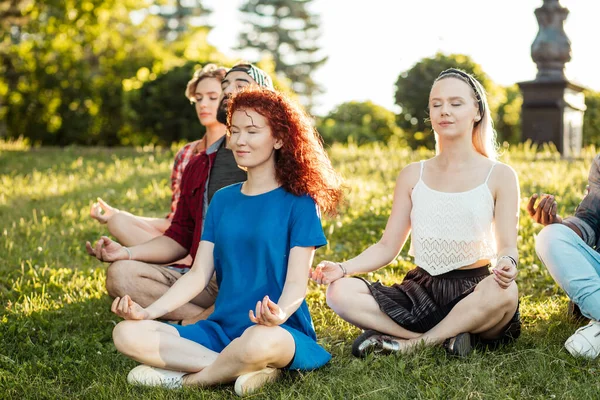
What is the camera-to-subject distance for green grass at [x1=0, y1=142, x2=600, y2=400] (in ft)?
11.1

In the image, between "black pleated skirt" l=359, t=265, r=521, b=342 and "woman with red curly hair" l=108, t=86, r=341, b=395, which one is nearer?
"woman with red curly hair" l=108, t=86, r=341, b=395

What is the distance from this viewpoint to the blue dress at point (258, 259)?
3541 mm

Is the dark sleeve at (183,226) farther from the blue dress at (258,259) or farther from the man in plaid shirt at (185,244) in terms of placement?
the blue dress at (258,259)

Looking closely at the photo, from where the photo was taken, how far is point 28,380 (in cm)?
370

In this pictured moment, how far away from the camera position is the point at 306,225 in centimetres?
355

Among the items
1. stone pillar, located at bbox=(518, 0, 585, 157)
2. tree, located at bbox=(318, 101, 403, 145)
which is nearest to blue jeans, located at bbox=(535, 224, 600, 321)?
stone pillar, located at bbox=(518, 0, 585, 157)

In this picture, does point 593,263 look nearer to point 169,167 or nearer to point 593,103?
point 169,167

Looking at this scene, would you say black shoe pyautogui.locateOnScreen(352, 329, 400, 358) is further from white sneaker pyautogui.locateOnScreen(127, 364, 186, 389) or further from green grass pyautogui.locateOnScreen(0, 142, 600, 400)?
white sneaker pyautogui.locateOnScreen(127, 364, 186, 389)

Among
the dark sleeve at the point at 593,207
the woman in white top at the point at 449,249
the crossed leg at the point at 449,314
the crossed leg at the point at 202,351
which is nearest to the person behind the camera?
the crossed leg at the point at 202,351

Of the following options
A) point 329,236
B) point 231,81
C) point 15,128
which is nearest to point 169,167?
point 329,236

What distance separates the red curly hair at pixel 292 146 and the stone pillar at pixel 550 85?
8314mm

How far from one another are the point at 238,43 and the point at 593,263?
3899 cm

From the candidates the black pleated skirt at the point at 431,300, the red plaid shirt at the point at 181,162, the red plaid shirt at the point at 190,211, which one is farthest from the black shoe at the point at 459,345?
the red plaid shirt at the point at 181,162

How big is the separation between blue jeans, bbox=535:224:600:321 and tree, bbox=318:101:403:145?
14862 mm
